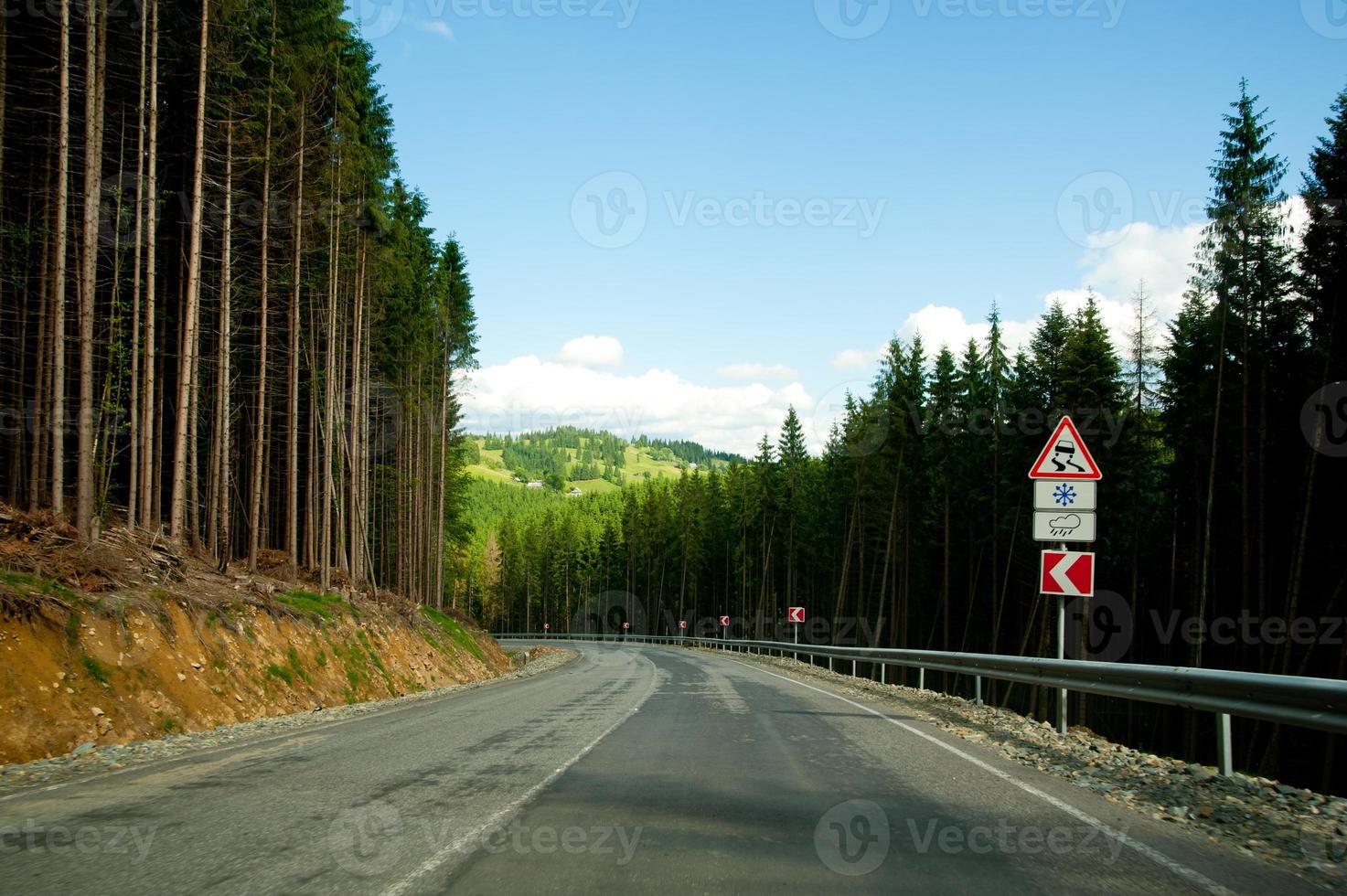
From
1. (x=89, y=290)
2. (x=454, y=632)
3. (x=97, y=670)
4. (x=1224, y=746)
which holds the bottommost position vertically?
(x=454, y=632)

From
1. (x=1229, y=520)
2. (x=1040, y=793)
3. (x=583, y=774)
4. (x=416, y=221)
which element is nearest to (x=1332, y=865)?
(x=1040, y=793)

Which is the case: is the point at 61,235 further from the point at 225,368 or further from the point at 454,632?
the point at 454,632

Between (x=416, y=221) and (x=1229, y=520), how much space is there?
33.5 m

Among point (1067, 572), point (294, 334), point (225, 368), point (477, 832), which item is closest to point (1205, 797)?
point (1067, 572)

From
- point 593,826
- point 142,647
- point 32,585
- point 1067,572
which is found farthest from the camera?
point 142,647

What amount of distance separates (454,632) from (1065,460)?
2840 cm

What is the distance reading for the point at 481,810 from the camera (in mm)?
6270

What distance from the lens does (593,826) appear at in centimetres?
591

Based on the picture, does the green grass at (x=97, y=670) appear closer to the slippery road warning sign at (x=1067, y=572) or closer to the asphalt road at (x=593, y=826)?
the asphalt road at (x=593, y=826)

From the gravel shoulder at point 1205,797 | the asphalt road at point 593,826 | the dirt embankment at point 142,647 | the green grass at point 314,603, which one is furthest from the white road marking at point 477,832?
the green grass at point 314,603

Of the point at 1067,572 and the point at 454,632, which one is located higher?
the point at 1067,572

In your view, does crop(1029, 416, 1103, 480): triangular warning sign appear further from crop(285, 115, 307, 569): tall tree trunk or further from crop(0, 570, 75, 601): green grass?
crop(285, 115, 307, 569): tall tree trunk

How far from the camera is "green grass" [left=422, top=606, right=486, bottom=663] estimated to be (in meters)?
33.6

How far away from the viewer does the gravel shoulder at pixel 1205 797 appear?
5664 mm
